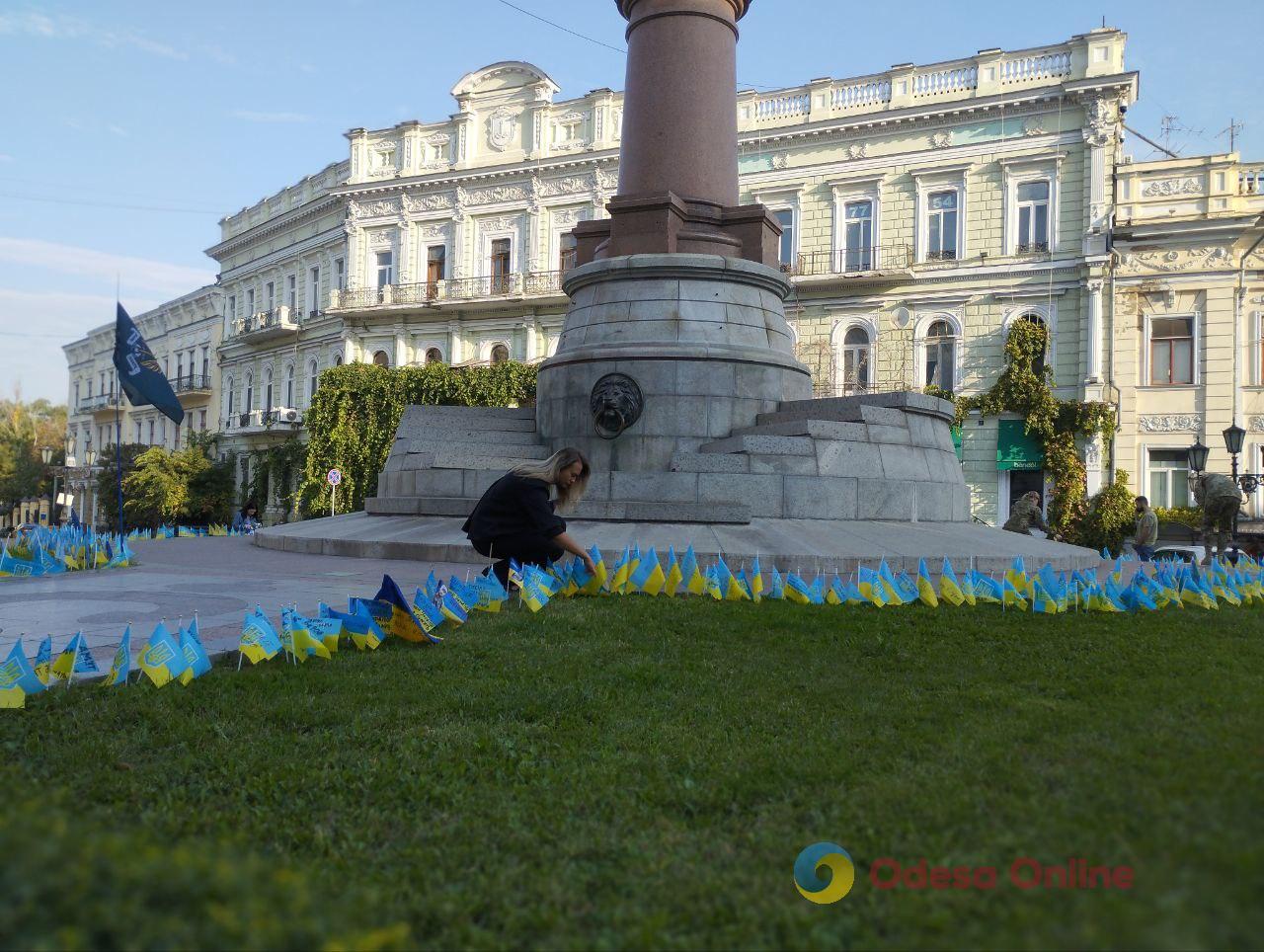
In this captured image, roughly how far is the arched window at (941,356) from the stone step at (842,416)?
20.5 metres

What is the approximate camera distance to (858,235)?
34.2 m

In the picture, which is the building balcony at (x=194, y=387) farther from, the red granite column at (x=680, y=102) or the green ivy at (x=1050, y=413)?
the red granite column at (x=680, y=102)

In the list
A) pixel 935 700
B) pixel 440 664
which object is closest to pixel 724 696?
pixel 935 700

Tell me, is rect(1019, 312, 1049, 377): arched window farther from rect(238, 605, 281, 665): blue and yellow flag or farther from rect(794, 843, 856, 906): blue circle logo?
rect(794, 843, 856, 906): blue circle logo

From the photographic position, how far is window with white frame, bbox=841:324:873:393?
3378 cm

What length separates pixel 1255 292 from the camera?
93.5 feet

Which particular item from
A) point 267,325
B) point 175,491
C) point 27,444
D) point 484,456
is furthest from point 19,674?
point 27,444

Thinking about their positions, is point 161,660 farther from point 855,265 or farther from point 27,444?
point 27,444

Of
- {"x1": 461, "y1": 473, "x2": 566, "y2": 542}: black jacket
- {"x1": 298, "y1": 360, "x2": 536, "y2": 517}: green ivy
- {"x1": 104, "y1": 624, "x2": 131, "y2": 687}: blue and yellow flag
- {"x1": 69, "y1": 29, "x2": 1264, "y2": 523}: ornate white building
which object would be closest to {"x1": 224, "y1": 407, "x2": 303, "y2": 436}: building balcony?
{"x1": 69, "y1": 29, "x2": 1264, "y2": 523}: ornate white building

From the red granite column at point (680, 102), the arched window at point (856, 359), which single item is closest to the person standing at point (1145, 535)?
the red granite column at point (680, 102)

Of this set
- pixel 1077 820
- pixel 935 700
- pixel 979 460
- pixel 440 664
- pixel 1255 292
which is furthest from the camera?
pixel 979 460

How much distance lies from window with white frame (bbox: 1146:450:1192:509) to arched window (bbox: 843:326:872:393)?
8819mm

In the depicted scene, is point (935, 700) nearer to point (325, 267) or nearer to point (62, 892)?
point (62, 892)

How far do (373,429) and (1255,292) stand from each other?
28.8m
